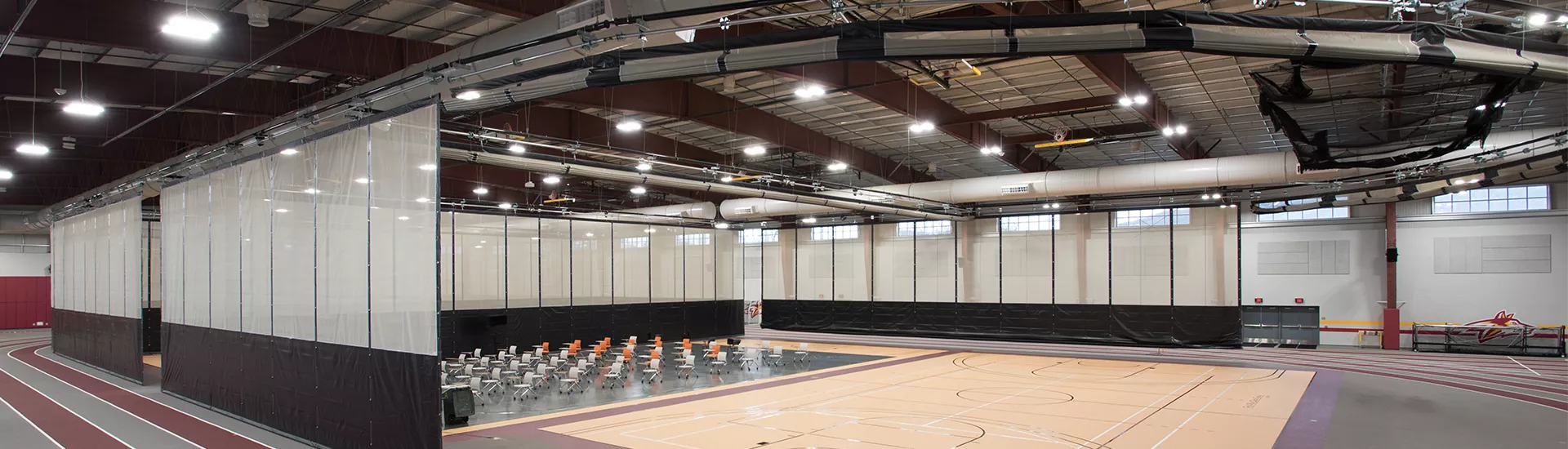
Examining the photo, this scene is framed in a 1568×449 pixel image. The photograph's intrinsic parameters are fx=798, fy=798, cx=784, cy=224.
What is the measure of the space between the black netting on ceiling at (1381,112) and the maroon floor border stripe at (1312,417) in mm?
3904

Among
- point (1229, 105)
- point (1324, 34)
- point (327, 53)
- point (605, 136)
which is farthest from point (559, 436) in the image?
point (1229, 105)

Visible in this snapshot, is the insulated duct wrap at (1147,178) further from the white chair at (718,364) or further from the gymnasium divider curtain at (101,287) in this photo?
the gymnasium divider curtain at (101,287)

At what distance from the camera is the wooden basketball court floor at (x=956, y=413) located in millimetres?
11266

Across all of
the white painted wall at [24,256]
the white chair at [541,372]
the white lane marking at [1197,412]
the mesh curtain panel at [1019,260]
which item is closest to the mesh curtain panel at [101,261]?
the white chair at [541,372]

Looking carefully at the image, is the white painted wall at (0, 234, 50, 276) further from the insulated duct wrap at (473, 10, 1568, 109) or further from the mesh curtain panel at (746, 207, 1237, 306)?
the insulated duct wrap at (473, 10, 1568, 109)

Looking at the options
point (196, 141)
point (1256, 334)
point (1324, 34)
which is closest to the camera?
A: point (1324, 34)

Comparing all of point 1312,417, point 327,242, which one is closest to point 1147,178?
point 1312,417

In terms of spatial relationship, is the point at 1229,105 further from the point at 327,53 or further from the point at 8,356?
the point at 8,356

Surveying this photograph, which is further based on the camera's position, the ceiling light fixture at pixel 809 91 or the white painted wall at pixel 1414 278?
the white painted wall at pixel 1414 278

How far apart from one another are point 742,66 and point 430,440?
5.81m

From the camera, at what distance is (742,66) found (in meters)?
7.51

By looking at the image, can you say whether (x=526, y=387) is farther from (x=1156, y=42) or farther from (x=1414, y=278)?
(x=1414, y=278)

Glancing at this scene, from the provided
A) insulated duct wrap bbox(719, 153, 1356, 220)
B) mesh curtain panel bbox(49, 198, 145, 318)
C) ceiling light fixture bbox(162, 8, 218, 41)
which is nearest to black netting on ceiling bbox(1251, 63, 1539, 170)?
insulated duct wrap bbox(719, 153, 1356, 220)

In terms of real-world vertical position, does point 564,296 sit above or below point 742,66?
below
